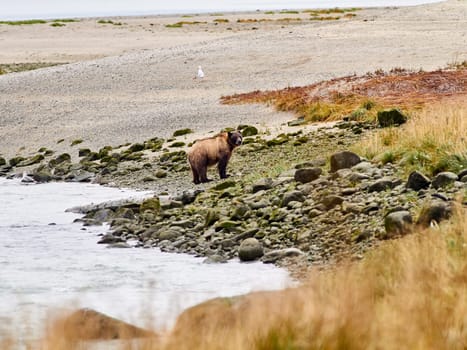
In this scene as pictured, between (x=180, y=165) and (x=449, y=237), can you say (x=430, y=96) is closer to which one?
(x=180, y=165)

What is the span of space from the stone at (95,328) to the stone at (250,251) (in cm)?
467

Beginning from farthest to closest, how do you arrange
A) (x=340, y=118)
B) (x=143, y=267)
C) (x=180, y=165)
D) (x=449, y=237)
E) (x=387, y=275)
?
1. (x=340, y=118)
2. (x=180, y=165)
3. (x=143, y=267)
4. (x=449, y=237)
5. (x=387, y=275)

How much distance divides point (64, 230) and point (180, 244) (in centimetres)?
261

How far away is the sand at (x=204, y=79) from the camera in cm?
2636

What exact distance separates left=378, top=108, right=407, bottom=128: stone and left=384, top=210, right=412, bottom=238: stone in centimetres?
862

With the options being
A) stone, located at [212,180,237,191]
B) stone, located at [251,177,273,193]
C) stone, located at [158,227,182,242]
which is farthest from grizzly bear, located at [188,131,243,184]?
stone, located at [158,227,182,242]

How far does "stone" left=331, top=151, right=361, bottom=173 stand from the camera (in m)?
14.4

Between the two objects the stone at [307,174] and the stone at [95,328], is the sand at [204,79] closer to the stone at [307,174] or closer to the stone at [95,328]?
the stone at [307,174]

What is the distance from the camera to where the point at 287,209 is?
43.5 feet

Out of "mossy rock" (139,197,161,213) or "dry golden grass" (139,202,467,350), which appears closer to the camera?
"dry golden grass" (139,202,467,350)

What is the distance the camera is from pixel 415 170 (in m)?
12.9

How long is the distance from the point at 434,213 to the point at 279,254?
194 cm

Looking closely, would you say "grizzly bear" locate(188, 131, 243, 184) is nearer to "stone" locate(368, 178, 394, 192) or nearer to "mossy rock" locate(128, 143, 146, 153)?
"stone" locate(368, 178, 394, 192)

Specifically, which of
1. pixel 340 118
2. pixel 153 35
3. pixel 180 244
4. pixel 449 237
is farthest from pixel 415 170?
pixel 153 35
